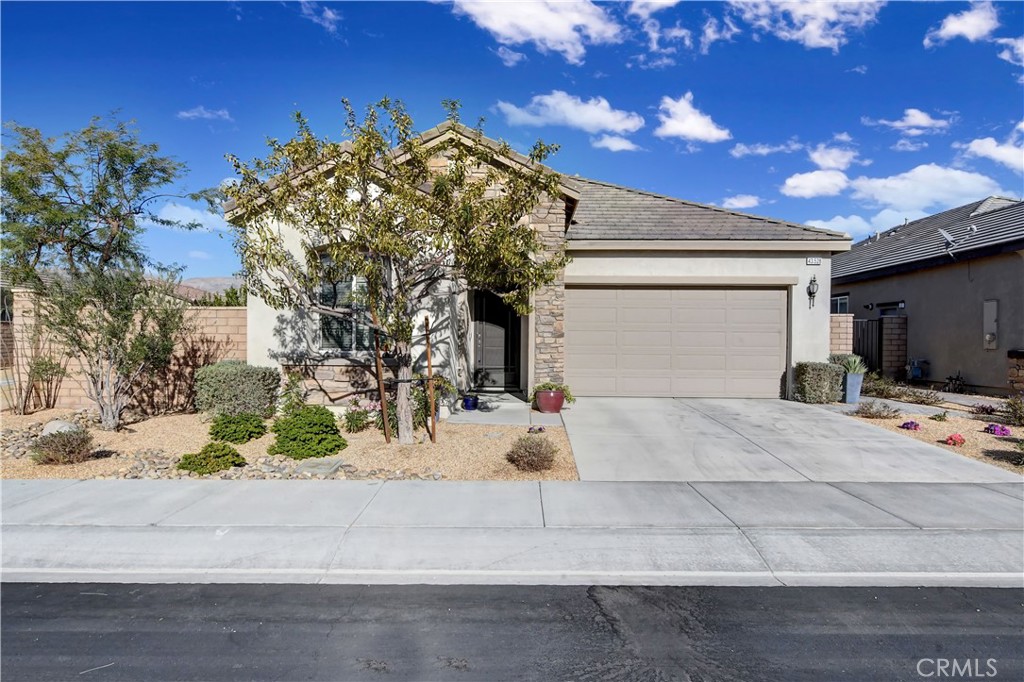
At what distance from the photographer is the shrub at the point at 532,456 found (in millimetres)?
7168

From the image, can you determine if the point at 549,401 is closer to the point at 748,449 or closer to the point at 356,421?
the point at 356,421

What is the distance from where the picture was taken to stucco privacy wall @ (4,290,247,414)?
10695 mm

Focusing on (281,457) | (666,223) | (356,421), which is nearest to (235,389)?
(356,421)

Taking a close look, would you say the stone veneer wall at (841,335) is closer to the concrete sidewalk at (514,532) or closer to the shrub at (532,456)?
the concrete sidewalk at (514,532)

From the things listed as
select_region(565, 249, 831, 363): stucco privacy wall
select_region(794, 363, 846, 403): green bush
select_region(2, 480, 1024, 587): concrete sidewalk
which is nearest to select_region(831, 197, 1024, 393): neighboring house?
select_region(565, 249, 831, 363): stucco privacy wall

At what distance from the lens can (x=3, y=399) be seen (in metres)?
11.0

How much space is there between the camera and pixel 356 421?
362 inches

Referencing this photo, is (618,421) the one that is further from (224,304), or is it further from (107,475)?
(224,304)

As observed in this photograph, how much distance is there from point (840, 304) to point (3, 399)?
24.6 meters

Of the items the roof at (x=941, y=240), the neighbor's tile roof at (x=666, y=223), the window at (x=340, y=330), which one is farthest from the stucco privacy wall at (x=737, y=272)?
the roof at (x=941, y=240)

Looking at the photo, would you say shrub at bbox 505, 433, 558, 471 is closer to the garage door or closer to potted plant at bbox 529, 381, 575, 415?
potted plant at bbox 529, 381, 575, 415

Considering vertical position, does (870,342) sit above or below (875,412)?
above

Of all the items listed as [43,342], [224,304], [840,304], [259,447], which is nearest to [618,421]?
[259,447]

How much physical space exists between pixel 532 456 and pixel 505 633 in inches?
136
